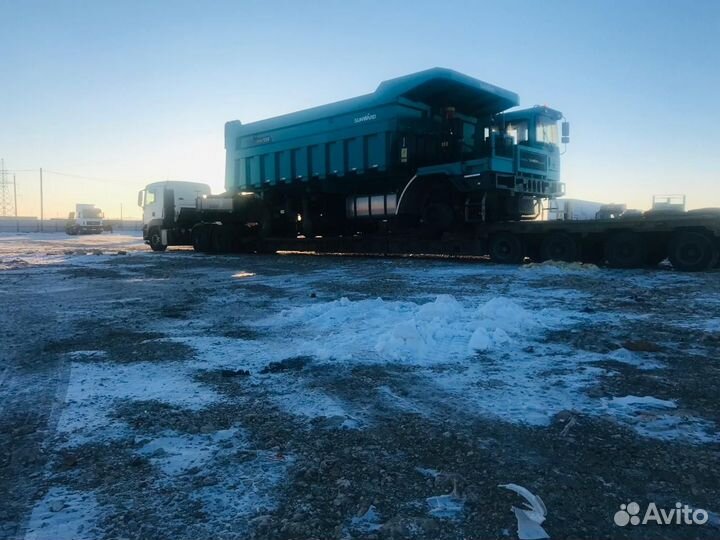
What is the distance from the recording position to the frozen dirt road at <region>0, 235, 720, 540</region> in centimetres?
226

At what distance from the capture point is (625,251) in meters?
11.8

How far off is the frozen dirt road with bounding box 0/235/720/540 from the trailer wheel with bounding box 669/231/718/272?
4880 millimetres

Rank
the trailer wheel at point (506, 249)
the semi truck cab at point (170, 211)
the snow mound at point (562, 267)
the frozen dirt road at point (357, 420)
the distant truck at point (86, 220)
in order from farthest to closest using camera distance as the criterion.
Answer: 1. the distant truck at point (86, 220)
2. the semi truck cab at point (170, 211)
3. the trailer wheel at point (506, 249)
4. the snow mound at point (562, 267)
5. the frozen dirt road at point (357, 420)

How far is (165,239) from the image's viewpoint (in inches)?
880

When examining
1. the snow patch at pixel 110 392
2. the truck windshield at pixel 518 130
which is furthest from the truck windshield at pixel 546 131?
the snow patch at pixel 110 392

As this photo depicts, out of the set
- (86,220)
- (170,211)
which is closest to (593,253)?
(170,211)

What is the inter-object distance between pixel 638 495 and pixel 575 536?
51 cm

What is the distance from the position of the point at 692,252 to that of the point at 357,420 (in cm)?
1070

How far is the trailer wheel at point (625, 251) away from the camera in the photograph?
1155 centimetres

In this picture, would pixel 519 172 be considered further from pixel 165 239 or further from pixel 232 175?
pixel 165 239

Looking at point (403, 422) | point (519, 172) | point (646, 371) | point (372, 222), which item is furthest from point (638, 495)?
point (372, 222)

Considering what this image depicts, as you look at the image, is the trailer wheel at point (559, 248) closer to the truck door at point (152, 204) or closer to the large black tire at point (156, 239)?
the large black tire at point (156, 239)

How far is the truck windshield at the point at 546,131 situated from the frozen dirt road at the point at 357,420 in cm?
908

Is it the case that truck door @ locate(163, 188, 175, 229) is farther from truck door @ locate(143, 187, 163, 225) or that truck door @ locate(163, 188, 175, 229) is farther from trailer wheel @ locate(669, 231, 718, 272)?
trailer wheel @ locate(669, 231, 718, 272)
